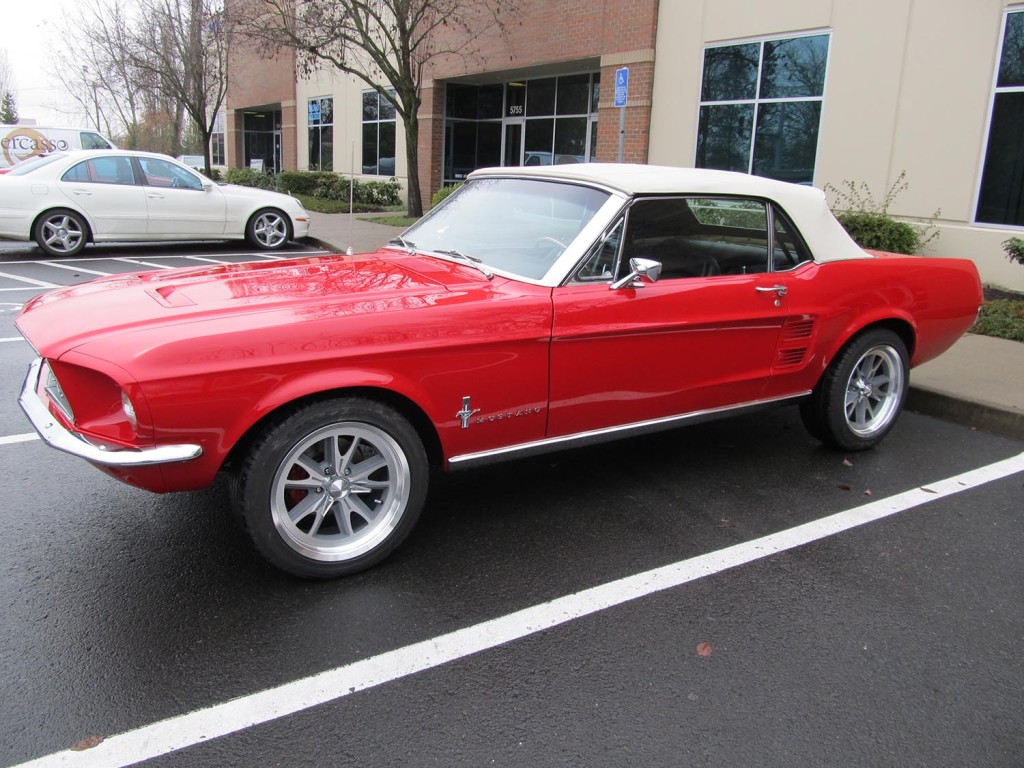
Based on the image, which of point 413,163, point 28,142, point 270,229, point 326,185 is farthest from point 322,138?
point 270,229

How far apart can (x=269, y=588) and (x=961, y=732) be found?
8.33 ft

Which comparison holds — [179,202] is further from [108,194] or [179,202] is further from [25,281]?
[25,281]

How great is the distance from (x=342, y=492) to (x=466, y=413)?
61 centimetres

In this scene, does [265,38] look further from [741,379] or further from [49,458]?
[741,379]

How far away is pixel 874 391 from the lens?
5.16 meters

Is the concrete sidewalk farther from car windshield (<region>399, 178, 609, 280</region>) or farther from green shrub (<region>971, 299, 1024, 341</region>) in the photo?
car windshield (<region>399, 178, 609, 280</region>)

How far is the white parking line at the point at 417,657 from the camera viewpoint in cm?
243

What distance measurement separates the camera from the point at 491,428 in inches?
141

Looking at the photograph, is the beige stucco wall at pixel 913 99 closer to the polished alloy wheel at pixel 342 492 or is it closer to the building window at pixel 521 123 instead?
the building window at pixel 521 123

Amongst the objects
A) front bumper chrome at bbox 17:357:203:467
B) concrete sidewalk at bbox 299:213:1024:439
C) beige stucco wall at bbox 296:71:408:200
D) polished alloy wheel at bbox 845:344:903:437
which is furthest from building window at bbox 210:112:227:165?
front bumper chrome at bbox 17:357:203:467

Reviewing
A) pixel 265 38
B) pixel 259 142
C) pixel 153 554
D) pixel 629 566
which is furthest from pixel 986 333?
pixel 259 142

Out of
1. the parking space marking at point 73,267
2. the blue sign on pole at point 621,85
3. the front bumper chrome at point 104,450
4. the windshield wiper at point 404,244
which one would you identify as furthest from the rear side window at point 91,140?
the front bumper chrome at point 104,450

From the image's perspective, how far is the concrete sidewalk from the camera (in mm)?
5727

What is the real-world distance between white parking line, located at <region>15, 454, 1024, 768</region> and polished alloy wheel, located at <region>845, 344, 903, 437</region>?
37.4 inches
